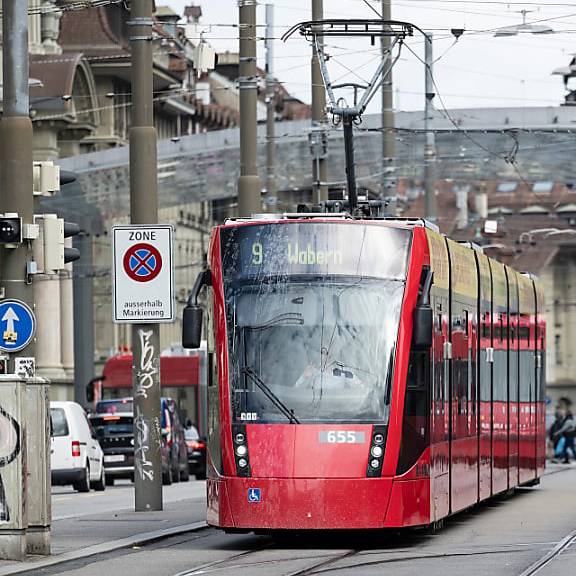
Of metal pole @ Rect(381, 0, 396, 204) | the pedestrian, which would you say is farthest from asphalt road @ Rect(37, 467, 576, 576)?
the pedestrian

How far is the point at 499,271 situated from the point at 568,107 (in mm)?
31968

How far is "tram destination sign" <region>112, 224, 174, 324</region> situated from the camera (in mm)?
24750

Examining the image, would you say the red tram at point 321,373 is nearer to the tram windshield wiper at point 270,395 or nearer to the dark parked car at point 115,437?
the tram windshield wiper at point 270,395

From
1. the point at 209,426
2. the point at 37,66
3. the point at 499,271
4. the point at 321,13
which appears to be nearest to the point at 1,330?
the point at 209,426

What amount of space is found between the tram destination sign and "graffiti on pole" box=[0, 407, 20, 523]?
648 cm

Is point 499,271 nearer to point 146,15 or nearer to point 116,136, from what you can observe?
point 146,15

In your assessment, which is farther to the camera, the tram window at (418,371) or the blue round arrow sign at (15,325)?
the tram window at (418,371)

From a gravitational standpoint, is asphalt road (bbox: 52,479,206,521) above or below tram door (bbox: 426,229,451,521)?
below

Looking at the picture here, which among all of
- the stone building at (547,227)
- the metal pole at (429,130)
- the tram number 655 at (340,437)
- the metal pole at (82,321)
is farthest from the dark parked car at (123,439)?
the stone building at (547,227)

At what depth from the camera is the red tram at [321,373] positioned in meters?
19.5

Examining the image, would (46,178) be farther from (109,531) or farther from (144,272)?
(109,531)

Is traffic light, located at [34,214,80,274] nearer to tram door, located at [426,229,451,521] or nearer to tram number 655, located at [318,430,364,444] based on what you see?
tram number 655, located at [318,430,364,444]

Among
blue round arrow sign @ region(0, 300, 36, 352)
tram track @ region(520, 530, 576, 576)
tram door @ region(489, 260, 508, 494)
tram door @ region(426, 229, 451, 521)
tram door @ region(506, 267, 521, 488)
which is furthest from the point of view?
tram door @ region(506, 267, 521, 488)

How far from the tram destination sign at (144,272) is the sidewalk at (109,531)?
2.20m
